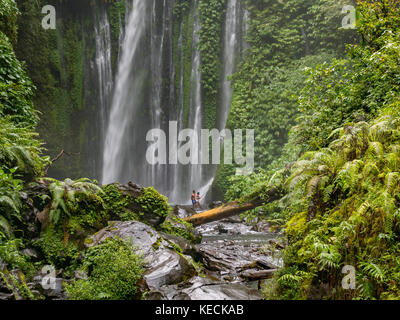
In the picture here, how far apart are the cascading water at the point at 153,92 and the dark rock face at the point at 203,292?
18736mm

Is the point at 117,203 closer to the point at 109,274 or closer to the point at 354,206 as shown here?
the point at 109,274

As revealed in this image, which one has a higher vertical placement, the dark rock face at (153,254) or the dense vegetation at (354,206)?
the dense vegetation at (354,206)

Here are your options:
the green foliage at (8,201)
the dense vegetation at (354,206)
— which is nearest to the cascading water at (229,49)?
the dense vegetation at (354,206)

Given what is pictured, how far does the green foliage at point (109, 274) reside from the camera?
469 cm

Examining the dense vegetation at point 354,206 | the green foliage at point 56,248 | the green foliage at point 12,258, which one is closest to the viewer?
the dense vegetation at point 354,206

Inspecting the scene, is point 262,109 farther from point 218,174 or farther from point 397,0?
point 397,0

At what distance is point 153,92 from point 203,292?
75.2 ft

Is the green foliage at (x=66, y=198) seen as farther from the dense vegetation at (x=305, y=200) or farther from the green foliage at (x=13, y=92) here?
the green foliage at (x=13, y=92)

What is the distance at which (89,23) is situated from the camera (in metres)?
24.3

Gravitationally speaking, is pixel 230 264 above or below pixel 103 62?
below

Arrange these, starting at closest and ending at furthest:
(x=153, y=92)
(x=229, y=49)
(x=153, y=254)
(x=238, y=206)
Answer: (x=153, y=254), (x=238, y=206), (x=229, y=49), (x=153, y=92)

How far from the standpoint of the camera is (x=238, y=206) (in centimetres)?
1016

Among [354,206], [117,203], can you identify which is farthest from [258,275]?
[117,203]

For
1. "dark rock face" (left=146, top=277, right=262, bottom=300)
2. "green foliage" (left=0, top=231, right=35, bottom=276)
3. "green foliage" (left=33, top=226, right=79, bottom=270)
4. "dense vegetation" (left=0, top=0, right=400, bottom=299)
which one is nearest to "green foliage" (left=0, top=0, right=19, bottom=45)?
"dense vegetation" (left=0, top=0, right=400, bottom=299)
